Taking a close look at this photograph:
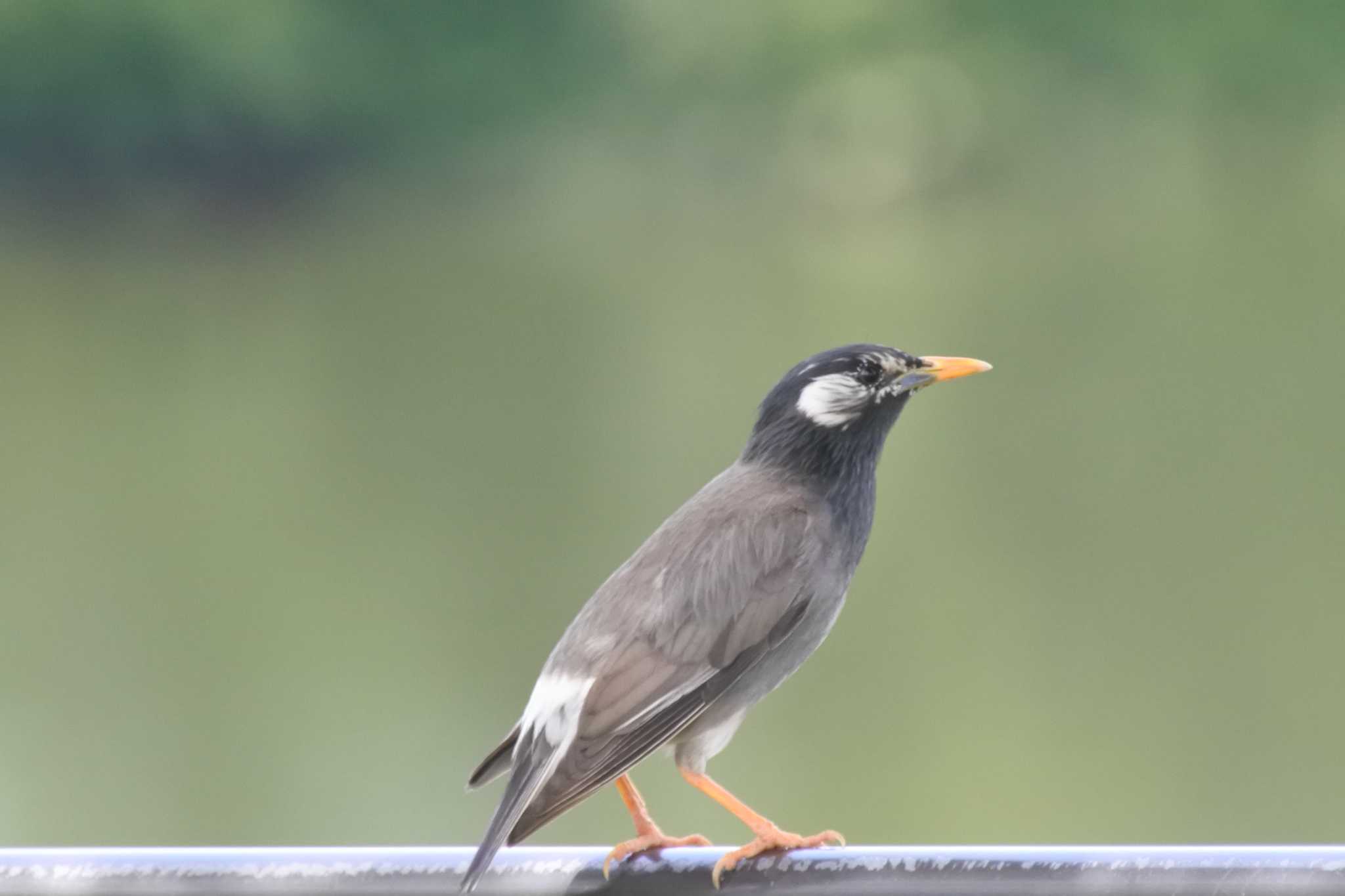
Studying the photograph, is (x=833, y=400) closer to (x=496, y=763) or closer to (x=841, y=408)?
(x=841, y=408)

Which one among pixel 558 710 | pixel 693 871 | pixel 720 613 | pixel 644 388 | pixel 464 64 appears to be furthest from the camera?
pixel 464 64

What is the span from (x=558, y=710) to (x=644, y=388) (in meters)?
9.59

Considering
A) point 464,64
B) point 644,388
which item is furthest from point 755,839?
point 464,64

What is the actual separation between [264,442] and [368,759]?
3877 millimetres

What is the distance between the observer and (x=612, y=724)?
2.44 metres

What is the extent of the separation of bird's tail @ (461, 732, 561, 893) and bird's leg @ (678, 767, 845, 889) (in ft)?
0.81

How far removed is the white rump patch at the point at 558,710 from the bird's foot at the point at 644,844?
0.16 meters

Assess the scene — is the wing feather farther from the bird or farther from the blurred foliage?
the blurred foliage

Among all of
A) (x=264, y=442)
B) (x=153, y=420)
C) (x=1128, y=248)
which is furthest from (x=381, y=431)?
(x=1128, y=248)

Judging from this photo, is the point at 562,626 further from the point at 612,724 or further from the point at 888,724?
the point at 612,724

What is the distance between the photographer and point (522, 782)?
7.86ft

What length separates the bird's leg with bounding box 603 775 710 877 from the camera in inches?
85.0

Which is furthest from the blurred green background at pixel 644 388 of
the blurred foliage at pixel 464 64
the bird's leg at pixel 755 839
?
the bird's leg at pixel 755 839

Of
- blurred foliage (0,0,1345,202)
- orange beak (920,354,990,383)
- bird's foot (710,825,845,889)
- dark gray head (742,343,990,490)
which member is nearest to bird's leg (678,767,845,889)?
bird's foot (710,825,845,889)
